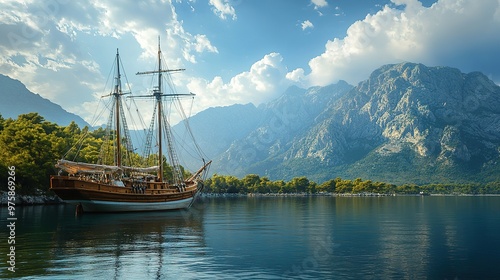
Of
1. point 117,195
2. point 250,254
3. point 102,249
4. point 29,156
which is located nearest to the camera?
point 250,254

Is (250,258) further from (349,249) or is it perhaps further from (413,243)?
(413,243)

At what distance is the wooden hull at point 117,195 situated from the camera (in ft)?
214

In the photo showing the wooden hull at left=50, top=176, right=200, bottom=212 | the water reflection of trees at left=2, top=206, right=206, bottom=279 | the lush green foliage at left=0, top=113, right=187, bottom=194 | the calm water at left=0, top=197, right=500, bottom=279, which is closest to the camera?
the calm water at left=0, top=197, right=500, bottom=279

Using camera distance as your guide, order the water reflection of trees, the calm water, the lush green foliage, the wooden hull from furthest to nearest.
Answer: the lush green foliage, the wooden hull, the water reflection of trees, the calm water

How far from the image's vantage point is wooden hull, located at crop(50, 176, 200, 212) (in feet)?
214

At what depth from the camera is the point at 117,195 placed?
7094 centimetres

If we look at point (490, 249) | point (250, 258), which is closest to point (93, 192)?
point (250, 258)

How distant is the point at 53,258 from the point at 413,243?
29.1 metres

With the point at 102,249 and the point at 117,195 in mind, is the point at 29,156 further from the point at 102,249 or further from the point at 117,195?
the point at 102,249

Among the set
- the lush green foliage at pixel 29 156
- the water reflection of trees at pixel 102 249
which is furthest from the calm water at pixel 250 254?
the lush green foliage at pixel 29 156

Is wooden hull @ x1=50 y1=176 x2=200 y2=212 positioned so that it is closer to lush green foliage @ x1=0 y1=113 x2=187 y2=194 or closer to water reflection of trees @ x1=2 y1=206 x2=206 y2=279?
lush green foliage @ x1=0 y1=113 x2=187 y2=194

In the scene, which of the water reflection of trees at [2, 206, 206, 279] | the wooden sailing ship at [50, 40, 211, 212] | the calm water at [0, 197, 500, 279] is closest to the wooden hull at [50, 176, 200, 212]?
the wooden sailing ship at [50, 40, 211, 212]

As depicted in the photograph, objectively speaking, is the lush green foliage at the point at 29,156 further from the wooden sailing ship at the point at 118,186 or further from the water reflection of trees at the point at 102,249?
the water reflection of trees at the point at 102,249

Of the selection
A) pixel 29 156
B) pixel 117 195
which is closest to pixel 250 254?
pixel 117 195
